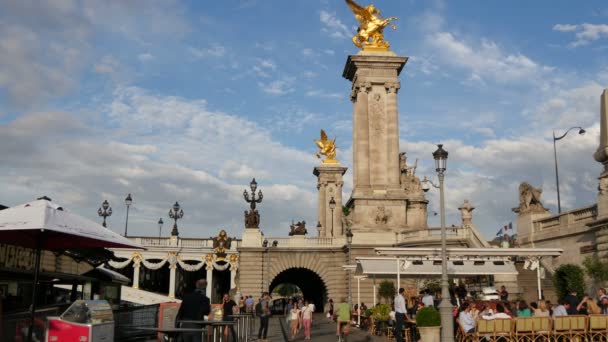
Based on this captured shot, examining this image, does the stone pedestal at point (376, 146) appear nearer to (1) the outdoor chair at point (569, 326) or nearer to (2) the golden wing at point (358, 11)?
(2) the golden wing at point (358, 11)

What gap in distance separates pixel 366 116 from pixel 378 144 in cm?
268

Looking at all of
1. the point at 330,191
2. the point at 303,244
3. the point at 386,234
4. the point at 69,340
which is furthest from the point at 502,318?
the point at 330,191

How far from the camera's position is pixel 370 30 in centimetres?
5578

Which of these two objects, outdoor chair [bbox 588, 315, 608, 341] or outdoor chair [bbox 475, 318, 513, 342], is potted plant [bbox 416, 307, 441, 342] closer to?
outdoor chair [bbox 475, 318, 513, 342]

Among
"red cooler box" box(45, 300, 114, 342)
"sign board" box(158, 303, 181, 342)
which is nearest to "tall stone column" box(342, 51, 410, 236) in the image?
"sign board" box(158, 303, 181, 342)

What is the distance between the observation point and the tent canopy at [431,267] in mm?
25922

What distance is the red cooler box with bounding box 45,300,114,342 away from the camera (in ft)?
36.9

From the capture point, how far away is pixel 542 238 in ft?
104

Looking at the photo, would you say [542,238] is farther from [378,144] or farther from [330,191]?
[330,191]

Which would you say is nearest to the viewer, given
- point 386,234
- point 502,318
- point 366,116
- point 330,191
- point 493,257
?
point 502,318

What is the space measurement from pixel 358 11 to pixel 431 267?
1384 inches

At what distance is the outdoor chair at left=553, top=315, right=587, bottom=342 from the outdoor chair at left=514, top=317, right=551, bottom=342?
0.24m

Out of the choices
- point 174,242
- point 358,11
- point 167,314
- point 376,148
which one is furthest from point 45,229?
point 174,242

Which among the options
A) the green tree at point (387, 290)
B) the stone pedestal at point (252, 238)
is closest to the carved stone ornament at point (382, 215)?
the green tree at point (387, 290)
